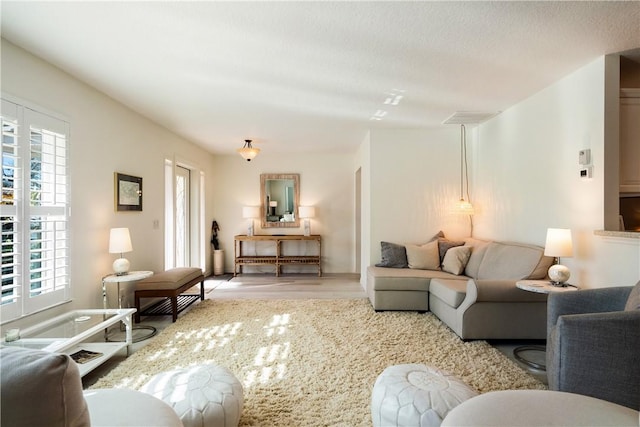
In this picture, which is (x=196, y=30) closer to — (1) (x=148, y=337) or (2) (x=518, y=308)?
(1) (x=148, y=337)

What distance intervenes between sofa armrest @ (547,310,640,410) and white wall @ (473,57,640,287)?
106 centimetres

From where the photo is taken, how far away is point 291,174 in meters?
6.91

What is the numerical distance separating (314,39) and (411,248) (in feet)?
9.87

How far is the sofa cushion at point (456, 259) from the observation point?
4.12 meters

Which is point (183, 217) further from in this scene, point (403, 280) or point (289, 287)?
point (403, 280)

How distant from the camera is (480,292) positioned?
303 cm

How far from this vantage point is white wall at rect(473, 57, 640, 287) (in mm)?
2713

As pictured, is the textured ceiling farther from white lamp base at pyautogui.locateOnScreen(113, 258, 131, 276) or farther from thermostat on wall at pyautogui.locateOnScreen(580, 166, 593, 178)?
white lamp base at pyautogui.locateOnScreen(113, 258, 131, 276)

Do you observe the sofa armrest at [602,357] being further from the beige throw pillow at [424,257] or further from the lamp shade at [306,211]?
the lamp shade at [306,211]

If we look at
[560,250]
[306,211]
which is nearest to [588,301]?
[560,250]

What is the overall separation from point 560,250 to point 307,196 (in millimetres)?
4769

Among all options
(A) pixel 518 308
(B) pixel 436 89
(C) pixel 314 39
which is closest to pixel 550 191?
(A) pixel 518 308

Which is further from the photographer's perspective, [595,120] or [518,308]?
[518,308]

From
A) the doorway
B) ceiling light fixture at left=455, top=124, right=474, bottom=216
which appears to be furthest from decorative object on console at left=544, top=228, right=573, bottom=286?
the doorway
